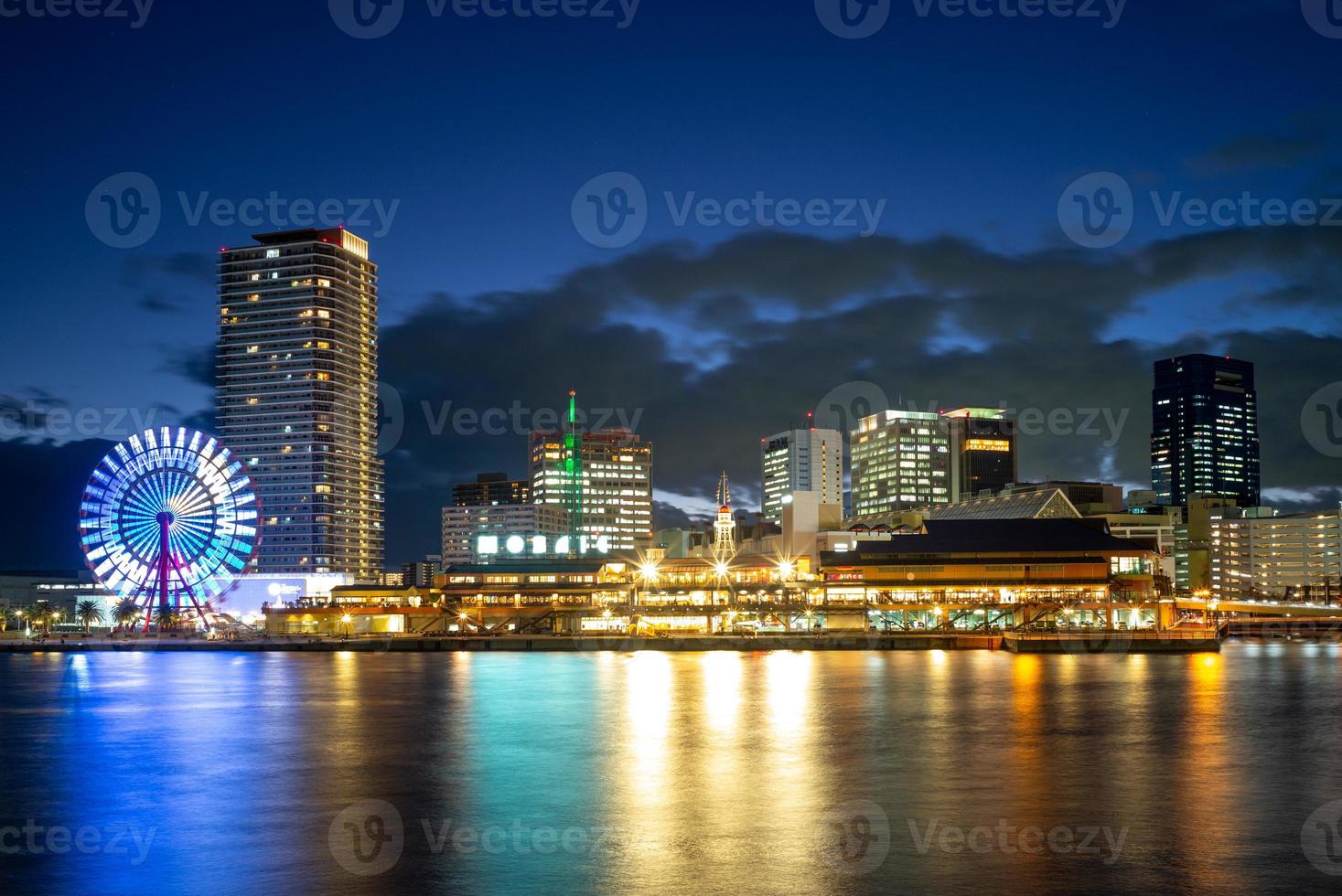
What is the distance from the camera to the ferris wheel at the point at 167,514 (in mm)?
123375

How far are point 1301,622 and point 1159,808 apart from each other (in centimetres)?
17212

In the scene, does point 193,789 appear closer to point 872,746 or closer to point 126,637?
point 872,746

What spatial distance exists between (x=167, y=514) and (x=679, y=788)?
97440 mm

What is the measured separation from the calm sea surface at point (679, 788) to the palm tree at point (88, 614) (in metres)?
89.1

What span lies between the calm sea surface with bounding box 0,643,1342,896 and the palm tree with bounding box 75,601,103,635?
292ft

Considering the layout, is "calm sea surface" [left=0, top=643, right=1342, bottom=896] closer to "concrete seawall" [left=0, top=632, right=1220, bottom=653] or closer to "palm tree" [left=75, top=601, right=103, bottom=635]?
"concrete seawall" [left=0, top=632, right=1220, bottom=653]

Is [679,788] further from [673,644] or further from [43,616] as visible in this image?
[43,616]

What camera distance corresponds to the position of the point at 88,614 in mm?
165000

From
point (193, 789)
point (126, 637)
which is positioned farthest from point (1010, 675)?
point (126, 637)

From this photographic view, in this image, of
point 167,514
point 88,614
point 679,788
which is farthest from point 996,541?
point 679,788

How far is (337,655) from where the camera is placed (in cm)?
12794

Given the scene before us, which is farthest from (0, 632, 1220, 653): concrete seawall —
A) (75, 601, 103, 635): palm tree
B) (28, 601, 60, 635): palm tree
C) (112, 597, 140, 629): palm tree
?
(75, 601, 103, 635): palm tree

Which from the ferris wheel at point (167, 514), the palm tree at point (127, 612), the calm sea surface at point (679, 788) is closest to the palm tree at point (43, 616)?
the palm tree at point (127, 612)

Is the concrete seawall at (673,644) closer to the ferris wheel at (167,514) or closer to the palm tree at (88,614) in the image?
the ferris wheel at (167,514)
